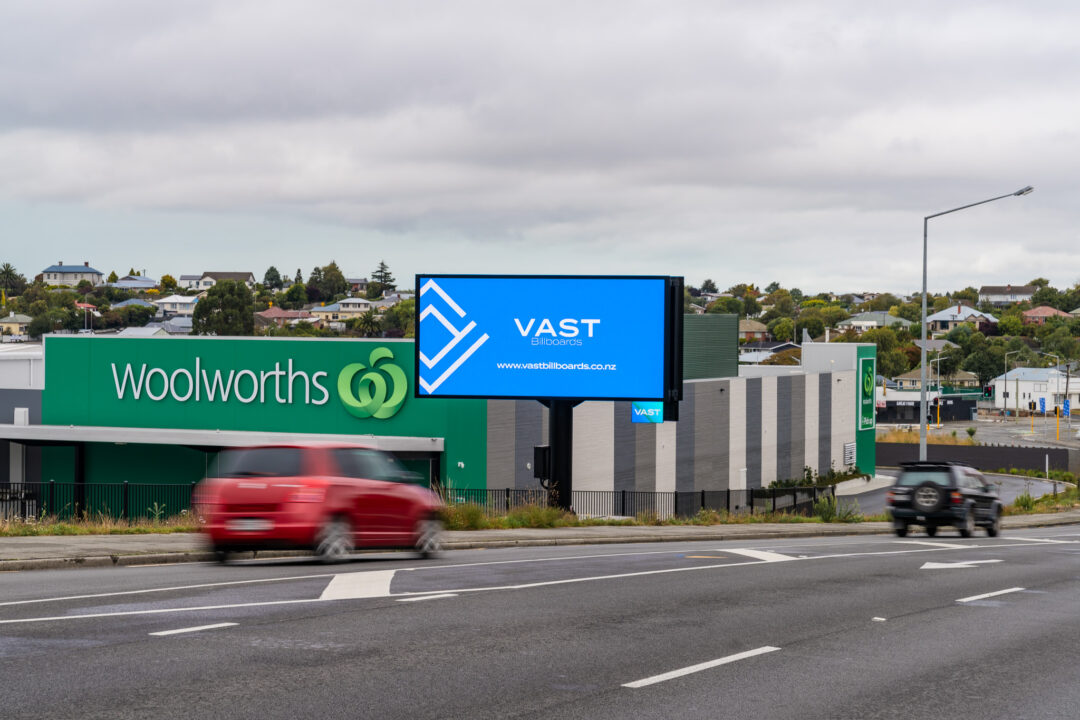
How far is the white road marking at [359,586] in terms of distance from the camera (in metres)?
13.2

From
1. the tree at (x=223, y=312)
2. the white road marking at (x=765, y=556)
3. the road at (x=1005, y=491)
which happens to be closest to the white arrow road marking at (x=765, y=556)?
the white road marking at (x=765, y=556)

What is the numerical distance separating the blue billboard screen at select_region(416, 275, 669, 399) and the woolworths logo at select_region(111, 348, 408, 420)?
8.38 meters

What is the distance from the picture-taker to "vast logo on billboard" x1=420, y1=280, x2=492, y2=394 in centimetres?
3098

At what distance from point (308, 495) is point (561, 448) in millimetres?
15747

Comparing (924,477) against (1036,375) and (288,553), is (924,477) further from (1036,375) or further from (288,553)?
(1036,375)

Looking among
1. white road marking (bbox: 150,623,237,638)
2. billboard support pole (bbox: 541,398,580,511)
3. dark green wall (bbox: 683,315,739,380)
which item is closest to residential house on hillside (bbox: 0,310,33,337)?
dark green wall (bbox: 683,315,739,380)

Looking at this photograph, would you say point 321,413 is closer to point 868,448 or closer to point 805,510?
point 805,510

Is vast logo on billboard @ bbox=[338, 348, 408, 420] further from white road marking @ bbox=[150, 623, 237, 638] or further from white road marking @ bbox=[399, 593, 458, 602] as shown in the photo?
white road marking @ bbox=[150, 623, 237, 638]

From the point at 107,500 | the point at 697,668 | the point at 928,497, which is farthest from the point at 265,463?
the point at 107,500

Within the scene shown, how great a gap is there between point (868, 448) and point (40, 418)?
167 feet

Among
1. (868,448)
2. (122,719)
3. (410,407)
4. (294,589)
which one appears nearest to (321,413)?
(410,407)

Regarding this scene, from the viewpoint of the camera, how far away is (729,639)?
11320 millimetres

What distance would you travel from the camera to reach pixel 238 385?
40.4m

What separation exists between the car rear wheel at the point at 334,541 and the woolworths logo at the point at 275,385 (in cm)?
2219
